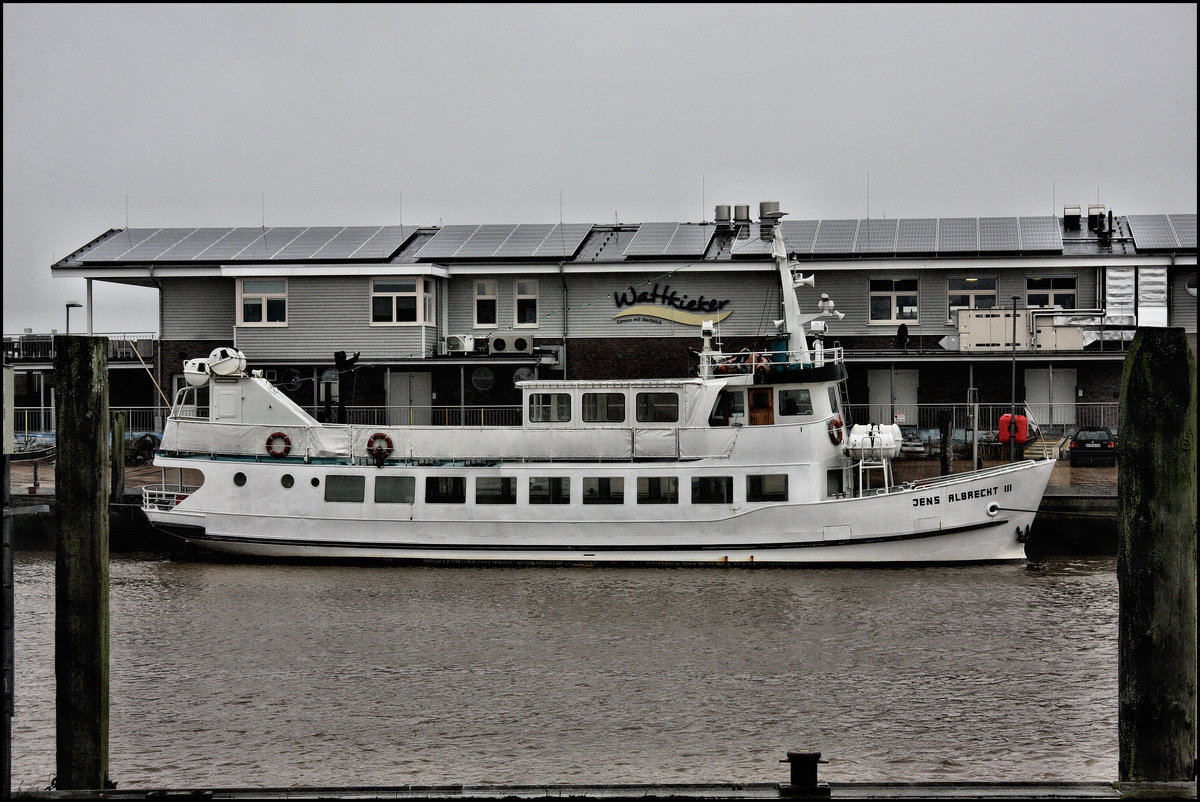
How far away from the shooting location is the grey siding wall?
41469 mm

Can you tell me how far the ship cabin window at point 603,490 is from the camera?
27953 mm

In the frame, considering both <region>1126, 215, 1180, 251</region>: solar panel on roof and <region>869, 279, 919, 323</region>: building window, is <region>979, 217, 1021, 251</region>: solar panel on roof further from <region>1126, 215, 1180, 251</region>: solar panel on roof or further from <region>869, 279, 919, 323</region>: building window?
<region>1126, 215, 1180, 251</region>: solar panel on roof

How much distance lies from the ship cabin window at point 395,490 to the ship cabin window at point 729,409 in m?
7.12

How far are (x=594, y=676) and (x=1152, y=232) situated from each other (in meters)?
→ 29.7

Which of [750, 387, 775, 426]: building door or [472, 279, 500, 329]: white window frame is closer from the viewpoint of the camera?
[750, 387, 775, 426]: building door

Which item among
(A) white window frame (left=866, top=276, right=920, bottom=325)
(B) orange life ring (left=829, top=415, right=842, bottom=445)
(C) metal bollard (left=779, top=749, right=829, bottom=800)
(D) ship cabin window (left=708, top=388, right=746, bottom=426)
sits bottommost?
(C) metal bollard (left=779, top=749, right=829, bottom=800)

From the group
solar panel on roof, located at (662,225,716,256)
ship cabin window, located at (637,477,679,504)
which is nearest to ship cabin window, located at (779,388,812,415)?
ship cabin window, located at (637,477,679,504)

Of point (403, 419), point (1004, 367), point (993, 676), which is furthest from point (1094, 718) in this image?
point (403, 419)

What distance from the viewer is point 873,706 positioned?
16.3 meters

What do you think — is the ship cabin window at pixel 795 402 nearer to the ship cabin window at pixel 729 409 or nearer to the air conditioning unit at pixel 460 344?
the ship cabin window at pixel 729 409

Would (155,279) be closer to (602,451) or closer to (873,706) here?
(602,451)

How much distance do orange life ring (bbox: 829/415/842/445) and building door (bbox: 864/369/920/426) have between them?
1050 centimetres

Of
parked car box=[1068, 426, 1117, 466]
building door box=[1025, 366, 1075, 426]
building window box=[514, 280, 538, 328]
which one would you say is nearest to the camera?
parked car box=[1068, 426, 1117, 466]

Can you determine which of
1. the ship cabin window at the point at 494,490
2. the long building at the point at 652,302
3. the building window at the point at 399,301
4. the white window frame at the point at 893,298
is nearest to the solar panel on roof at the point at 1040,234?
the long building at the point at 652,302
